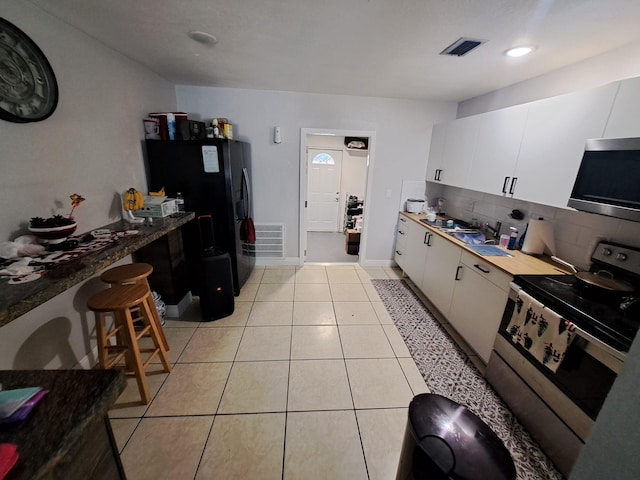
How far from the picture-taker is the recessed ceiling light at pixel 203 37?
1.76 metres

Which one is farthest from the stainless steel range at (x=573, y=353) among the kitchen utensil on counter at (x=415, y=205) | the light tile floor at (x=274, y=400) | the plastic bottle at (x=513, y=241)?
the kitchen utensil on counter at (x=415, y=205)

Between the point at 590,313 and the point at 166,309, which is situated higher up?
the point at 590,313

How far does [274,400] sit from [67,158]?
2.18 meters

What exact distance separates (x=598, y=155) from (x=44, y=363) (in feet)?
11.8

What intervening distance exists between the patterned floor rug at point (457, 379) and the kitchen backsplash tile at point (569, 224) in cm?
118

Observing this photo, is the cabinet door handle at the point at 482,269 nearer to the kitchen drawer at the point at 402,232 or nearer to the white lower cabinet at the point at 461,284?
the white lower cabinet at the point at 461,284

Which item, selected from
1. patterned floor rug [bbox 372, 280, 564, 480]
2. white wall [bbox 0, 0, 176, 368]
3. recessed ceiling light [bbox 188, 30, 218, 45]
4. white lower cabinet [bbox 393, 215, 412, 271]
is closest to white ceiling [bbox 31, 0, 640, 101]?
recessed ceiling light [bbox 188, 30, 218, 45]

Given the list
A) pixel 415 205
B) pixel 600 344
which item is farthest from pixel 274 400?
pixel 415 205

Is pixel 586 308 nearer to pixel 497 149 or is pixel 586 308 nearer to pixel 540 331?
pixel 540 331

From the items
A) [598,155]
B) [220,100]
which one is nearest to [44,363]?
[220,100]

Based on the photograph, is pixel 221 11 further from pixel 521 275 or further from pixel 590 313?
pixel 590 313

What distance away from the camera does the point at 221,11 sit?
1.49 meters

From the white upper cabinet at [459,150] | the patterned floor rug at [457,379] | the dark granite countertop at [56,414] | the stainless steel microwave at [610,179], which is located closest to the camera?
the dark granite countertop at [56,414]

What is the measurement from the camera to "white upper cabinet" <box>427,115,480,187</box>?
269cm
